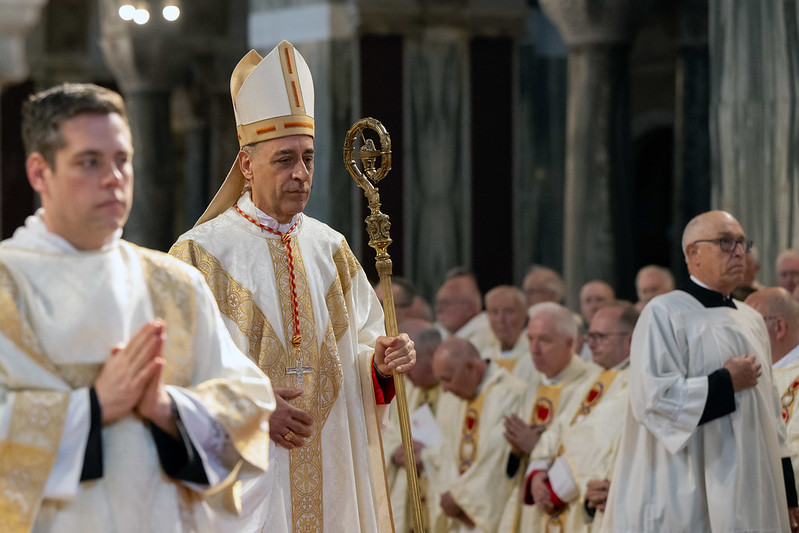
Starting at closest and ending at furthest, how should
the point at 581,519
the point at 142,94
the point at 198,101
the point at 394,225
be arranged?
the point at 581,519 < the point at 394,225 < the point at 142,94 < the point at 198,101

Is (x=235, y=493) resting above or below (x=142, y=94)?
below

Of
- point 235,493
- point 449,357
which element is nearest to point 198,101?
point 449,357

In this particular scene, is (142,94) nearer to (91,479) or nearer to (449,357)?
(449,357)

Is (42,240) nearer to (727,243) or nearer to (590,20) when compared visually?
(727,243)

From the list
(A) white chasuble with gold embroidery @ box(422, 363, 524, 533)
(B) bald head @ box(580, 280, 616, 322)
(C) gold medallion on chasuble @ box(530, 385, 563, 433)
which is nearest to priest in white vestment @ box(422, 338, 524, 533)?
(A) white chasuble with gold embroidery @ box(422, 363, 524, 533)

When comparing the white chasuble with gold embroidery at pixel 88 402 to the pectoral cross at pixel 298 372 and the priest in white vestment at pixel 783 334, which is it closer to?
the pectoral cross at pixel 298 372

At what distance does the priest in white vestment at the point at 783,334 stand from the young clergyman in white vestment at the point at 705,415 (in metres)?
0.75

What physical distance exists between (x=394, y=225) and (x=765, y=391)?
5.79m

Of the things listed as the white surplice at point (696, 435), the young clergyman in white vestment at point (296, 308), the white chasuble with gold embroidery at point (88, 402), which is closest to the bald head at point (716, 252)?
the white surplice at point (696, 435)

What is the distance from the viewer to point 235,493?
3.57 m

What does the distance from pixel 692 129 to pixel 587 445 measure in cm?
744

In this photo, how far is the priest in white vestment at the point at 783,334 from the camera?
23.8ft

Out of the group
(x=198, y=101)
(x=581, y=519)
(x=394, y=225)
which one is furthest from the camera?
(x=198, y=101)

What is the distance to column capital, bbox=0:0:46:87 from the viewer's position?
10242 mm
